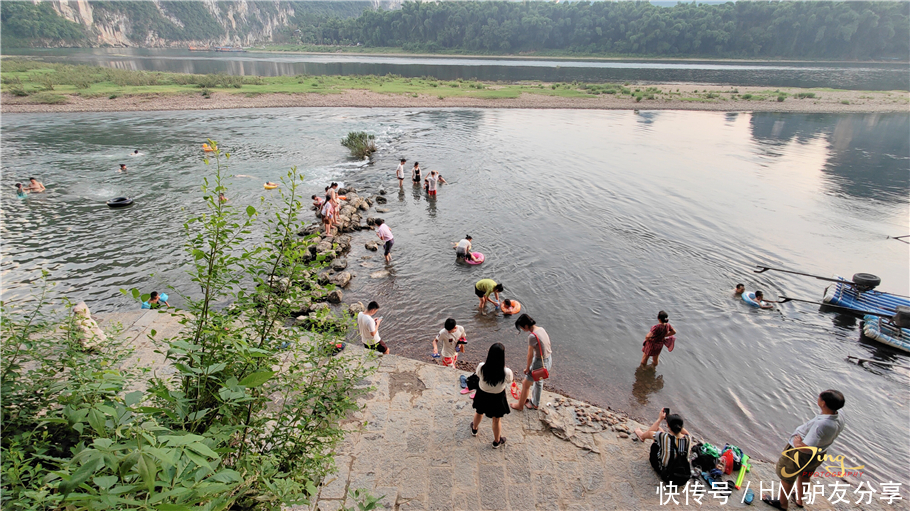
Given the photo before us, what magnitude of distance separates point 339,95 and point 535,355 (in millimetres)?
54143

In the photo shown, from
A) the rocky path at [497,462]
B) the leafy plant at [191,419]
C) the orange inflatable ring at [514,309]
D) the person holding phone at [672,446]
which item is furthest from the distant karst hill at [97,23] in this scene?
the person holding phone at [672,446]

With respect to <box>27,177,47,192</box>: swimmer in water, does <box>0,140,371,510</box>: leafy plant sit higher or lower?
higher

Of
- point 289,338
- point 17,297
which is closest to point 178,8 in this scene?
point 17,297

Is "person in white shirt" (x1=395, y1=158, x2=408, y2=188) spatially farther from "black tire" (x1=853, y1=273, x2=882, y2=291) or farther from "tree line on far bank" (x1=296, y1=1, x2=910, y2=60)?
"tree line on far bank" (x1=296, y1=1, x2=910, y2=60)

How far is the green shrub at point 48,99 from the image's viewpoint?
43562 millimetres

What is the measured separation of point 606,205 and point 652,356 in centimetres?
→ 1314

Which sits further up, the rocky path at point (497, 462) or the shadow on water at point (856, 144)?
the shadow on water at point (856, 144)

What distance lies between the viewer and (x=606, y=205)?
22.6 m

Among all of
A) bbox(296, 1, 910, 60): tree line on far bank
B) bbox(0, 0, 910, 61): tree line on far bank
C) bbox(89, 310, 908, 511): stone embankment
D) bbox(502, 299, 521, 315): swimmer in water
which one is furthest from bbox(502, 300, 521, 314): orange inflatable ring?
bbox(296, 1, 910, 60): tree line on far bank

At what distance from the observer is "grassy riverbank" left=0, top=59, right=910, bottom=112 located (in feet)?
153

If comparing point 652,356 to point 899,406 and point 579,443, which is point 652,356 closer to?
point 579,443

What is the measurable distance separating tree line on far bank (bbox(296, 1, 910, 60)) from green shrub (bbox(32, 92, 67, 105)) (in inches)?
4674

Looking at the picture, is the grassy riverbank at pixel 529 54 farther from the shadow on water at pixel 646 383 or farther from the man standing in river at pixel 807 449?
the man standing in river at pixel 807 449

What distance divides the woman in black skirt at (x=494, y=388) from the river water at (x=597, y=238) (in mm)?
3507
